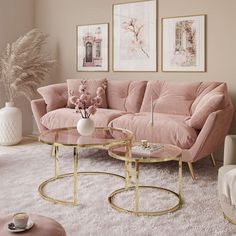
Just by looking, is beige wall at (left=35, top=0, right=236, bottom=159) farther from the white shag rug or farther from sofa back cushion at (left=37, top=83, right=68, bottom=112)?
the white shag rug

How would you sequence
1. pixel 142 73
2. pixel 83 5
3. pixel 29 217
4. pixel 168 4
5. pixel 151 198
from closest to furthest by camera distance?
pixel 29 217 < pixel 151 198 < pixel 168 4 < pixel 142 73 < pixel 83 5

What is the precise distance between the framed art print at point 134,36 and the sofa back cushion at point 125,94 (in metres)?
0.34

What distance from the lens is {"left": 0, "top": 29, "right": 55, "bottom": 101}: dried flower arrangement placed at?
5.29 m

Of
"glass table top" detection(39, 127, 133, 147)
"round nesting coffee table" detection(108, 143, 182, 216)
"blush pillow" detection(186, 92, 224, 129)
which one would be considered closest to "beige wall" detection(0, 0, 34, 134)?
"glass table top" detection(39, 127, 133, 147)

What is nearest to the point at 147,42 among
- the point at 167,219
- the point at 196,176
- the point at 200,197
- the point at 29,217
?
the point at 196,176

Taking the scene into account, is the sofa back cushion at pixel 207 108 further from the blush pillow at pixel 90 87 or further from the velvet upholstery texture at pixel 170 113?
the blush pillow at pixel 90 87

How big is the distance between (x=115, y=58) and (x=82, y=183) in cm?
238

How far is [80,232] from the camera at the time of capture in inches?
94.3

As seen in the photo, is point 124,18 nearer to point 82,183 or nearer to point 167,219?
point 82,183

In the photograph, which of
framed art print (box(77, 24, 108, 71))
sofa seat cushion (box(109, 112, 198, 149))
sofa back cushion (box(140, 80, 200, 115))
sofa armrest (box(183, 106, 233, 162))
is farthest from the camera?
framed art print (box(77, 24, 108, 71))

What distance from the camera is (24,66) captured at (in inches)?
214

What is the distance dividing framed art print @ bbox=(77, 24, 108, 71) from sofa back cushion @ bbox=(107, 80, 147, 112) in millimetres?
531

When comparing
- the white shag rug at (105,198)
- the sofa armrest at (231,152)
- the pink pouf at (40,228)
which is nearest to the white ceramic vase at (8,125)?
the white shag rug at (105,198)

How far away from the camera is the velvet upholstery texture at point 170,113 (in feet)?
11.8
